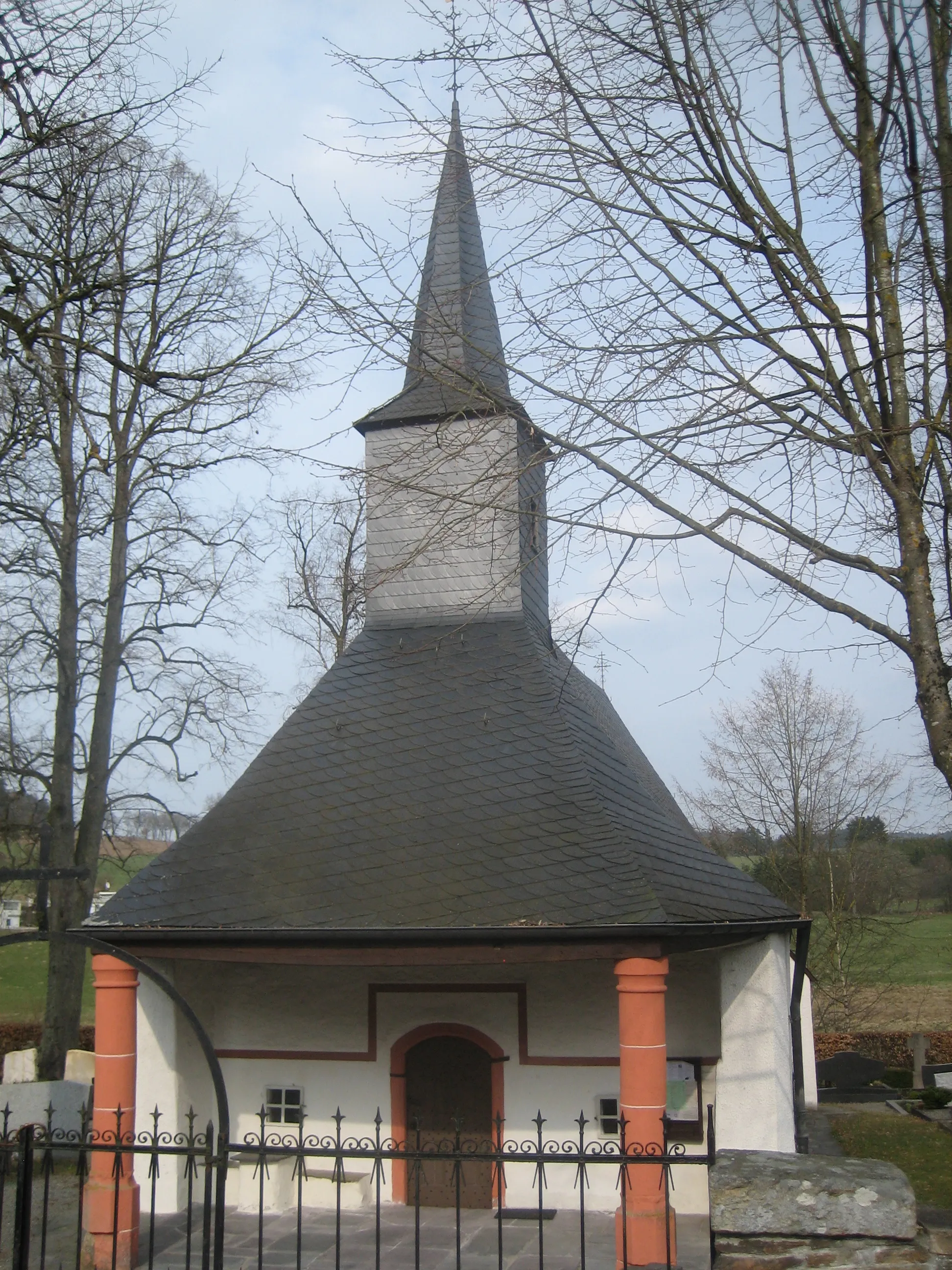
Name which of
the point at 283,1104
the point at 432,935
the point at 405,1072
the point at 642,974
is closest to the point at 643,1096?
the point at 642,974

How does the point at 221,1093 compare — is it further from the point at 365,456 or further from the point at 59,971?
the point at 59,971

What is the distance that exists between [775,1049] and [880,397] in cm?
635

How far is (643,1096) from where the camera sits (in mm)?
8430

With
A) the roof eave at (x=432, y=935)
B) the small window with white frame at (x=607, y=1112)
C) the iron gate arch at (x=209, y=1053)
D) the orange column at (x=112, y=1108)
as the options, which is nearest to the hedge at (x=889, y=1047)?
the small window with white frame at (x=607, y=1112)

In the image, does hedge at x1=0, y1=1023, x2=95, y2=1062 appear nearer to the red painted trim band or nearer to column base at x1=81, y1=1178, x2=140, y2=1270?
the red painted trim band

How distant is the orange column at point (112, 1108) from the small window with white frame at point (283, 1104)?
1.53m

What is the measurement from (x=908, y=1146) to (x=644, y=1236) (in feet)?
26.6

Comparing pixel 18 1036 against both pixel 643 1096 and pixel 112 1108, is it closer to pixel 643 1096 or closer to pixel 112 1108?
pixel 112 1108

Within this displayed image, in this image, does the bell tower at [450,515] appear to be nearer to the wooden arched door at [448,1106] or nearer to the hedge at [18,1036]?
the wooden arched door at [448,1106]

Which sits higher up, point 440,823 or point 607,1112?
point 440,823

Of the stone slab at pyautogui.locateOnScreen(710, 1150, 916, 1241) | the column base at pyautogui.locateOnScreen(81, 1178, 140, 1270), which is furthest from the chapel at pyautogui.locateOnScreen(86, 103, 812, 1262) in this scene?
the stone slab at pyautogui.locateOnScreen(710, 1150, 916, 1241)

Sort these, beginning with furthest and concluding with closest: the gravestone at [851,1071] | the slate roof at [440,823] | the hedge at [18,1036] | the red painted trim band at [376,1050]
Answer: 1. the hedge at [18,1036]
2. the gravestone at [851,1071]
3. the red painted trim band at [376,1050]
4. the slate roof at [440,823]

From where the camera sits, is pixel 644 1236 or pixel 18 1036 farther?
pixel 18 1036

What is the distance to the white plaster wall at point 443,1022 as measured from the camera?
34.1ft
